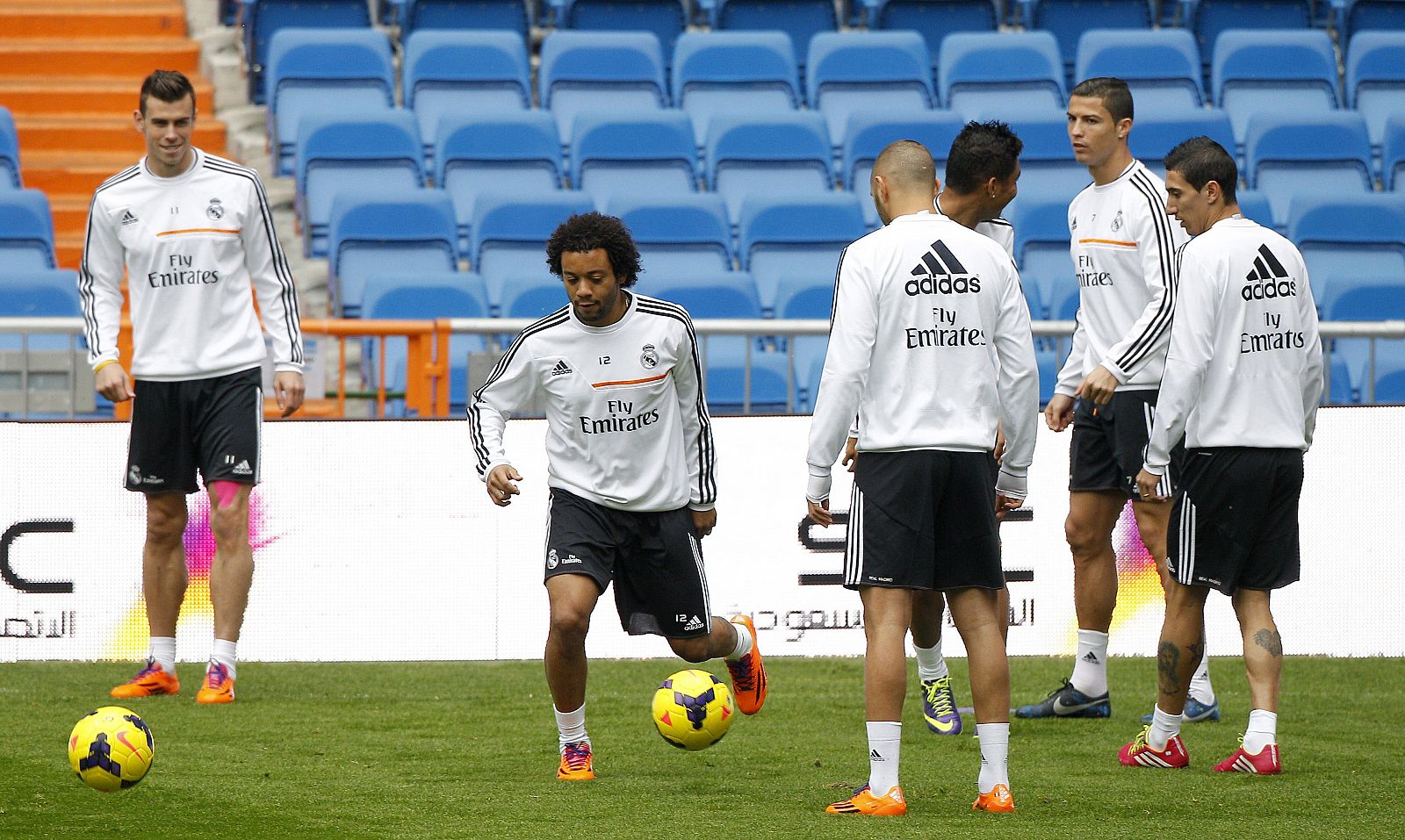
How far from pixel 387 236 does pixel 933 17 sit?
594 centimetres

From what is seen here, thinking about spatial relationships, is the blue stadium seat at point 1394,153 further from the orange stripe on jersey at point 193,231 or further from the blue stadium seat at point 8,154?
the blue stadium seat at point 8,154

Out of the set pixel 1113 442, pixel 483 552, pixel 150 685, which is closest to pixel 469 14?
pixel 483 552

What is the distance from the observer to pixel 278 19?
1401 cm

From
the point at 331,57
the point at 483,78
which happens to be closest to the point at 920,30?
the point at 483,78

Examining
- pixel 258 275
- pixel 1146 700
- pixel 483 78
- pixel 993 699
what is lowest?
pixel 1146 700

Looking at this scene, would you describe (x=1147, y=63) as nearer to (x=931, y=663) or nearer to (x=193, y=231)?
(x=931, y=663)

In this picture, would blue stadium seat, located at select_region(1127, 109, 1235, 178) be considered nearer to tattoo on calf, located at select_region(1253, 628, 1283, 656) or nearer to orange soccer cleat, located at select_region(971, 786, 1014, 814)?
tattoo on calf, located at select_region(1253, 628, 1283, 656)

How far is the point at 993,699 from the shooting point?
15.2 feet

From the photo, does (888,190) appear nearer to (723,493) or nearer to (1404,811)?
(1404,811)

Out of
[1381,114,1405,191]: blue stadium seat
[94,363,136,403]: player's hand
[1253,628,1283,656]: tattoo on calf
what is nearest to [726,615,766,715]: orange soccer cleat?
[1253,628,1283,656]: tattoo on calf

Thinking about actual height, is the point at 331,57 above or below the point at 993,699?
above

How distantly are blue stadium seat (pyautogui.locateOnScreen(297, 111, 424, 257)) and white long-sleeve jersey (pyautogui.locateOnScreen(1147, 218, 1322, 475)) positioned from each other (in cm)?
755

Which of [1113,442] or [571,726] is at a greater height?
[1113,442]

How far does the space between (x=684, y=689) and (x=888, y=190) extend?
5.54 ft
